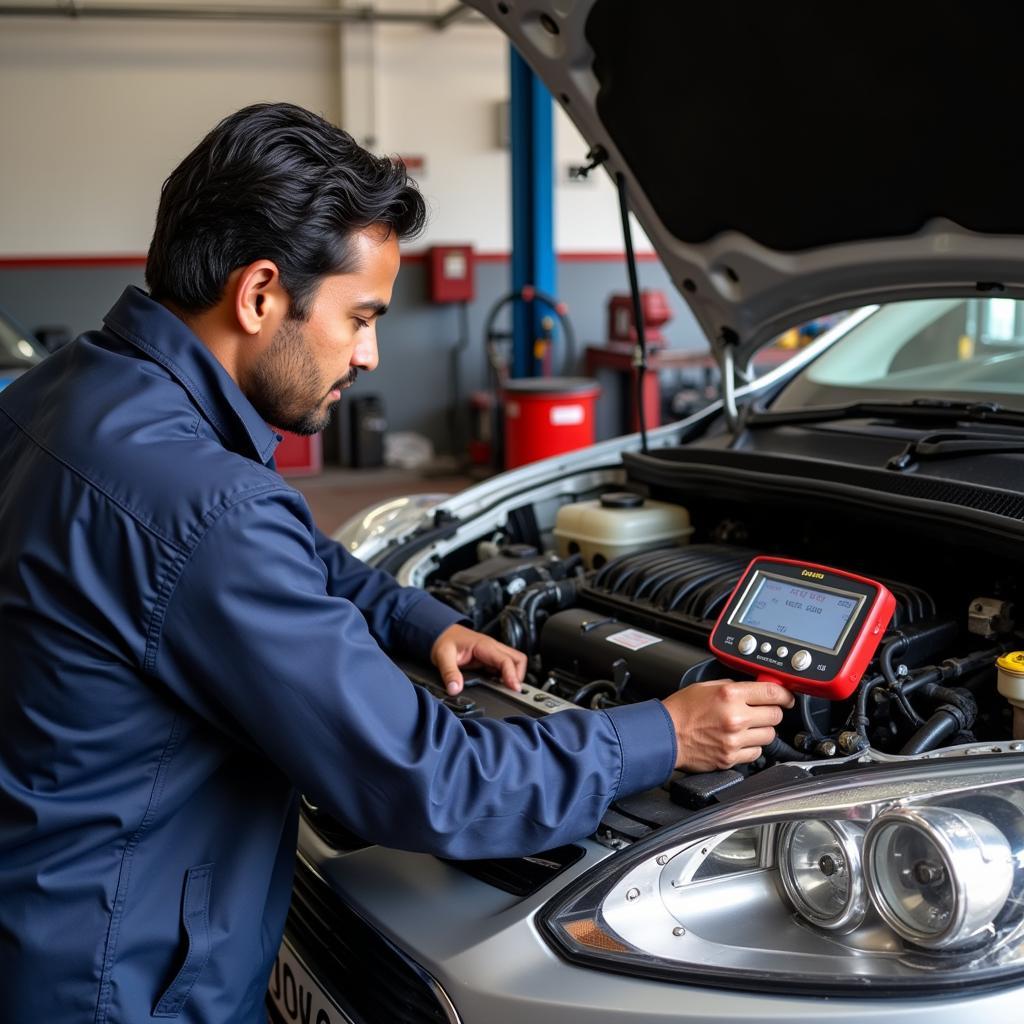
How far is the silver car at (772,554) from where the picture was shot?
3.71 ft

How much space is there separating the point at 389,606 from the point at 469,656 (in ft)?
0.53

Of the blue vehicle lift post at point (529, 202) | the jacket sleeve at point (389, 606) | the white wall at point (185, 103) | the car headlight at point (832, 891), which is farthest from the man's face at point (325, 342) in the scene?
the white wall at point (185, 103)

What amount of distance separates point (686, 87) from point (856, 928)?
4.46 ft

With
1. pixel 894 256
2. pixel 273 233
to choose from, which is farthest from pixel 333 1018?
pixel 894 256

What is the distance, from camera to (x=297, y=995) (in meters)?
1.49

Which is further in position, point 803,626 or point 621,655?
point 621,655

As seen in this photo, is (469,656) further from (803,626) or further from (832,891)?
(832,891)

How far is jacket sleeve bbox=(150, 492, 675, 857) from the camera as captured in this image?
112 centimetres

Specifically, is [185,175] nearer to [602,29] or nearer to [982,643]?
[602,29]

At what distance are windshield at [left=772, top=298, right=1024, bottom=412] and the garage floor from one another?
4505mm

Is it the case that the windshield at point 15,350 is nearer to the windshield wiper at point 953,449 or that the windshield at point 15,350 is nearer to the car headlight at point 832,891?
the windshield wiper at point 953,449

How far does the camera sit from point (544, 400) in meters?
5.89

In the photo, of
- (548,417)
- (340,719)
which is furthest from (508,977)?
(548,417)

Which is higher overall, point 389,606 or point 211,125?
point 211,125
